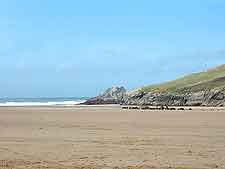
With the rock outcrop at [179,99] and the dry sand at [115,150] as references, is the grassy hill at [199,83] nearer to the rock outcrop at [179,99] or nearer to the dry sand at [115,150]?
the rock outcrop at [179,99]

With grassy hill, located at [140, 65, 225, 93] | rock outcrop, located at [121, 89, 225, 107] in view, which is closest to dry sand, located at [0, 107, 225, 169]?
rock outcrop, located at [121, 89, 225, 107]

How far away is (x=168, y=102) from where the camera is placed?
266 feet

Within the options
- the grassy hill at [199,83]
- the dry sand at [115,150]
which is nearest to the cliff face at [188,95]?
the grassy hill at [199,83]

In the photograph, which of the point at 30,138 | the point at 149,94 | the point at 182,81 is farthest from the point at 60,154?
the point at 182,81

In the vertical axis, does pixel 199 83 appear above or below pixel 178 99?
above

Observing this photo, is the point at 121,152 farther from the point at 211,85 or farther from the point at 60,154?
the point at 211,85

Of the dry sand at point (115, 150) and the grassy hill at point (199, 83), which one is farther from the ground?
the grassy hill at point (199, 83)

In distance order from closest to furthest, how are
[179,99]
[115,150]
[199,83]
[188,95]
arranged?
[115,150], [188,95], [179,99], [199,83]

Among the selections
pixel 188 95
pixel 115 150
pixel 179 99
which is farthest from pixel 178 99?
pixel 115 150

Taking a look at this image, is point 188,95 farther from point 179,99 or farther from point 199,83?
point 199,83

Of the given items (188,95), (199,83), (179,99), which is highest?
(199,83)

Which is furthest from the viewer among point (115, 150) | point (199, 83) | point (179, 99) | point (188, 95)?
point (199, 83)

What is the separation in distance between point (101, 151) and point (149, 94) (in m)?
74.9

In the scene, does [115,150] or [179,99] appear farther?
[179,99]
